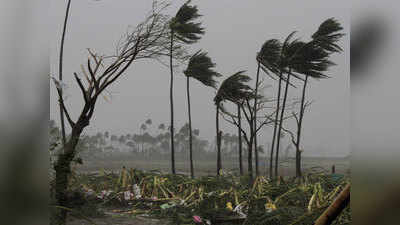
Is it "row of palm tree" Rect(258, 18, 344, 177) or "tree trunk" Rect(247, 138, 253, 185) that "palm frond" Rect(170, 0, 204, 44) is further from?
"tree trunk" Rect(247, 138, 253, 185)

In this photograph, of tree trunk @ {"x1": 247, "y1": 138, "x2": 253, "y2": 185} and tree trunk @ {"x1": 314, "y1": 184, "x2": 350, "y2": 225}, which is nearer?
tree trunk @ {"x1": 314, "y1": 184, "x2": 350, "y2": 225}

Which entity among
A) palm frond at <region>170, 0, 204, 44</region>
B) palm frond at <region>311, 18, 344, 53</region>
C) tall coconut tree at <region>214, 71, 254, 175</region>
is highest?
palm frond at <region>170, 0, 204, 44</region>

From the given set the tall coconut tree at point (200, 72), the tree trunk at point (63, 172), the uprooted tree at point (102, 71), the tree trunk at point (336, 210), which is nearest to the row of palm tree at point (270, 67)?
the tall coconut tree at point (200, 72)

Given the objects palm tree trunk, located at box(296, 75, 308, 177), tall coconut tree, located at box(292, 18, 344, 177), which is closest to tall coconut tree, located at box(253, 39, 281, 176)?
tall coconut tree, located at box(292, 18, 344, 177)

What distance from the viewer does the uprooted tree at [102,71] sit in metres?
2.04

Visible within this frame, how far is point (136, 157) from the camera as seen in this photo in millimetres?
2068

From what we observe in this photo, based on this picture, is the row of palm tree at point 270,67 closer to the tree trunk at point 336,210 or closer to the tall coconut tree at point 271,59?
the tall coconut tree at point 271,59

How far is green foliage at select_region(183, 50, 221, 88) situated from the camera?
79.1 inches

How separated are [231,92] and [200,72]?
0.23m

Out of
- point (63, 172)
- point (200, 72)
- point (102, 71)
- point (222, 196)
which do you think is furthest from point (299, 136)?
point (63, 172)

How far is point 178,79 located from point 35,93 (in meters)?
0.92

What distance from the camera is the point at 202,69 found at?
80.0 inches

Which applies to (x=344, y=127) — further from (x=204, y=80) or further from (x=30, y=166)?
(x=30, y=166)

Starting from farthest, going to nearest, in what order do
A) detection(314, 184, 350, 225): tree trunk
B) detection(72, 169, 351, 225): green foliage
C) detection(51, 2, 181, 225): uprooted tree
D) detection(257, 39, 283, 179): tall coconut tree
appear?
detection(51, 2, 181, 225): uprooted tree → detection(257, 39, 283, 179): tall coconut tree → detection(72, 169, 351, 225): green foliage → detection(314, 184, 350, 225): tree trunk
